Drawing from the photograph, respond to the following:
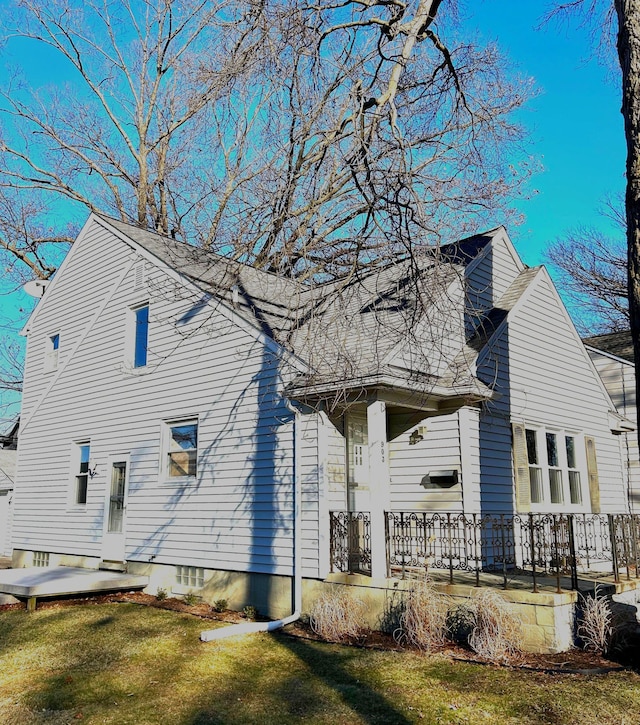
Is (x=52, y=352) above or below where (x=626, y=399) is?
above

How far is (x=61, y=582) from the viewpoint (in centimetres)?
1062

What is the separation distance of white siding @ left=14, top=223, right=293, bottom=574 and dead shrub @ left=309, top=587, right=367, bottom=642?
119 cm

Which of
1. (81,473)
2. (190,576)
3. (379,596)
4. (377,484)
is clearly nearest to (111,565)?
(190,576)

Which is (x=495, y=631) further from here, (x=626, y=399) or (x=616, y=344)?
(x=616, y=344)

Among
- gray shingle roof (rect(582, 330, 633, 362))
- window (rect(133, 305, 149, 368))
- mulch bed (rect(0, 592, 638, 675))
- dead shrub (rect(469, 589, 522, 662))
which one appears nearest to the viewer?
mulch bed (rect(0, 592, 638, 675))

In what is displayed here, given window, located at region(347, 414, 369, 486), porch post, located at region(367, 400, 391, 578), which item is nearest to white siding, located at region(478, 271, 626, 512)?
window, located at region(347, 414, 369, 486)

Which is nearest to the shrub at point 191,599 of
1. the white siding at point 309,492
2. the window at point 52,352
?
the white siding at point 309,492

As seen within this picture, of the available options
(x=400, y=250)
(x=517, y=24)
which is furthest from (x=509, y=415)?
(x=517, y=24)

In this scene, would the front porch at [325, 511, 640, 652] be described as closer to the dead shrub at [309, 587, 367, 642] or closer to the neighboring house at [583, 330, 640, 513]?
the dead shrub at [309, 587, 367, 642]

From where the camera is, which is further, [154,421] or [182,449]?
[154,421]

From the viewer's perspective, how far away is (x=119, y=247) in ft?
45.6

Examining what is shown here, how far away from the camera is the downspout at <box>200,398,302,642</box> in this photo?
8.37m

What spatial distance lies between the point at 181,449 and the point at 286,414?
268cm

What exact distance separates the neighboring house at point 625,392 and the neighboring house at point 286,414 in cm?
106
